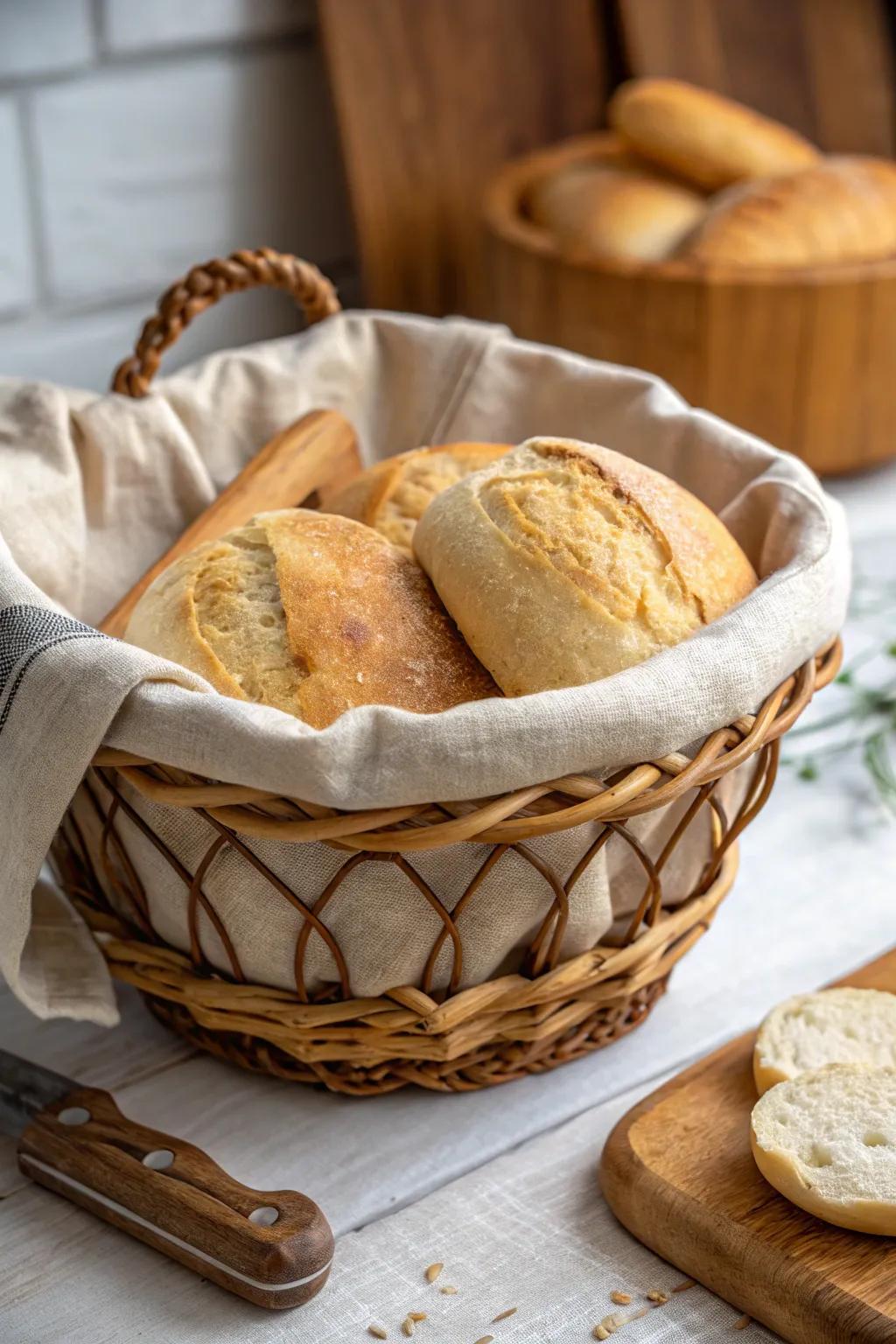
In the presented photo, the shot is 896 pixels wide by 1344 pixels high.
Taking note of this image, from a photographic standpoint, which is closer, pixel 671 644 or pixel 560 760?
pixel 560 760

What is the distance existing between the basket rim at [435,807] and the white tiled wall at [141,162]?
35.2 inches

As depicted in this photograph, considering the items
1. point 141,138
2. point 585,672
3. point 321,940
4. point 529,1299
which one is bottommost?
point 529,1299

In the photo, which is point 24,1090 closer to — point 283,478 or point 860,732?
point 283,478

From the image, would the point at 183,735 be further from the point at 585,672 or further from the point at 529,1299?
the point at 529,1299

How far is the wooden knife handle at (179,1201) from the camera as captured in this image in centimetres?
64

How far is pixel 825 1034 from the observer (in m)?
0.77

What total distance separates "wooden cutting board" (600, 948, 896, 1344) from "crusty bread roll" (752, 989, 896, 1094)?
0.07 ft

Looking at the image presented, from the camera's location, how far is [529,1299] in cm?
66

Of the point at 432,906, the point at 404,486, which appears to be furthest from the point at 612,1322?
the point at 404,486

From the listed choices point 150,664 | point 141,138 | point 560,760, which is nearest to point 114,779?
point 150,664

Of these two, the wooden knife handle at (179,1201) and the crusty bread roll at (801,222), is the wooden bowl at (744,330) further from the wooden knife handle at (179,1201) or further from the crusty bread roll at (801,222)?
the wooden knife handle at (179,1201)

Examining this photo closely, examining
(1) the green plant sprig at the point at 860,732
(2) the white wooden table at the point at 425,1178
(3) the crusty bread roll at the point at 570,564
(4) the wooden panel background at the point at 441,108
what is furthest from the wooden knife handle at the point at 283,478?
(4) the wooden panel background at the point at 441,108

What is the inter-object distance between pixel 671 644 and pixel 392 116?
3.34 feet

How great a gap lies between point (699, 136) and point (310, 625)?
3.03 ft
